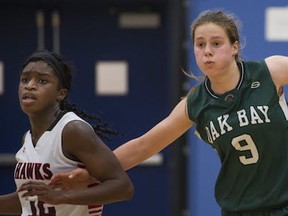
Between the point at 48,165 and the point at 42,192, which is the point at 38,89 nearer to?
the point at 48,165

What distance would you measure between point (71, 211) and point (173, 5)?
3.26 metres

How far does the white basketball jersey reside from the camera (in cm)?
415

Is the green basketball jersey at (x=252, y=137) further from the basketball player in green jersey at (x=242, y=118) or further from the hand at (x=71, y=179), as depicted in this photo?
the hand at (x=71, y=179)

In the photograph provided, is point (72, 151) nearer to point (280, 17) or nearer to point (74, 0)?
point (280, 17)

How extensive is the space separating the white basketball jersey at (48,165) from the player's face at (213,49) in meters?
0.60

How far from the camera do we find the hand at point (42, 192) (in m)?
3.92

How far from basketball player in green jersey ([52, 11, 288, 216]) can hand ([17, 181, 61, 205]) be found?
0.82 meters

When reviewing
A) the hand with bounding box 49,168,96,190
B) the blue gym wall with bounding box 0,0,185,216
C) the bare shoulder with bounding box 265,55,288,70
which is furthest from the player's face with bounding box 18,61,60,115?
the blue gym wall with bounding box 0,0,185,216

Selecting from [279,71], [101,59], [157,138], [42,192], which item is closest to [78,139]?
[42,192]

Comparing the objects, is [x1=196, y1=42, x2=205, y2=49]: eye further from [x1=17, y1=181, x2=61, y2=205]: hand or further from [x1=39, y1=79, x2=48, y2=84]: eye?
[x1=17, y1=181, x2=61, y2=205]: hand

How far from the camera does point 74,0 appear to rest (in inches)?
305

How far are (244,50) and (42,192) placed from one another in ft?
10.2

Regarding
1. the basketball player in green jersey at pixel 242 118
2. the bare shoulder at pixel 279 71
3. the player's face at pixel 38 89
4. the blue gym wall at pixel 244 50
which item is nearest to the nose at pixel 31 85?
the player's face at pixel 38 89

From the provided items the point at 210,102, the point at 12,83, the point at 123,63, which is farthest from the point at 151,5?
the point at 210,102
